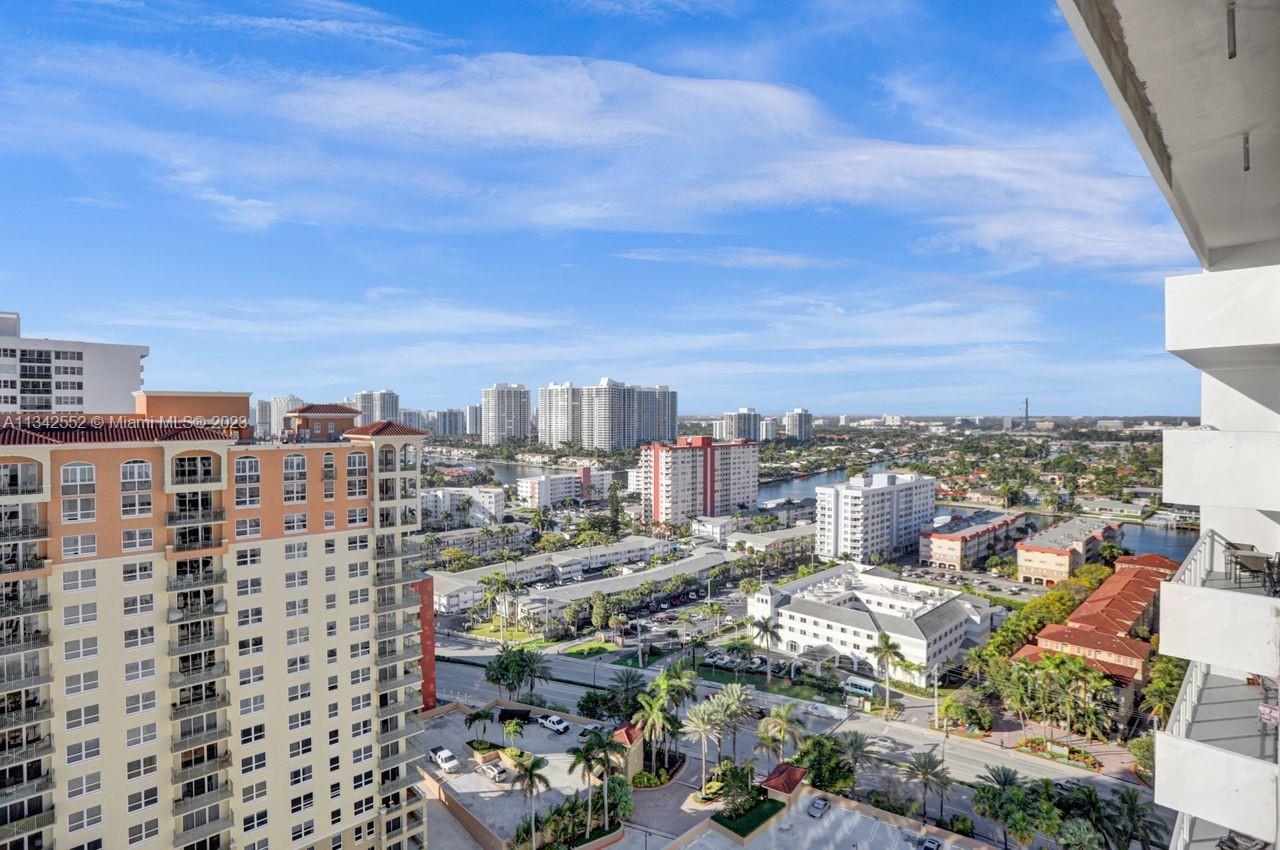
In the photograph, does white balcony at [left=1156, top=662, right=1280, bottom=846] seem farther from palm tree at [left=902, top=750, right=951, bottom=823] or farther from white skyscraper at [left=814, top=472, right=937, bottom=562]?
white skyscraper at [left=814, top=472, right=937, bottom=562]

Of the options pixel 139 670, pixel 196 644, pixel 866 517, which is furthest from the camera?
pixel 866 517

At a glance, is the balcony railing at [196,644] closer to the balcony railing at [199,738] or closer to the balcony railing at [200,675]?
the balcony railing at [200,675]

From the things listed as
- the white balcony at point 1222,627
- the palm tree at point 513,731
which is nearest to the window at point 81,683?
the palm tree at point 513,731

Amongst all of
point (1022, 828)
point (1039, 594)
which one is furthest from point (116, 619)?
point (1039, 594)

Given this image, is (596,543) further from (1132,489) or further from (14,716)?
(1132,489)

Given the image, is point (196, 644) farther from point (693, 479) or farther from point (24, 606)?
point (693, 479)

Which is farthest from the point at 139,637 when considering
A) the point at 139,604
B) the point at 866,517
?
the point at 866,517
